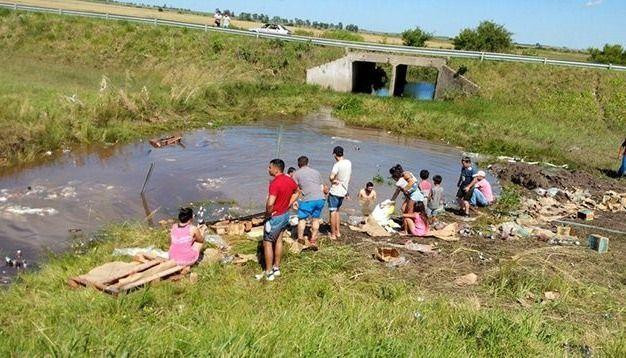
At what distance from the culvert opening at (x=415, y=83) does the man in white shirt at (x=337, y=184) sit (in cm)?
2798

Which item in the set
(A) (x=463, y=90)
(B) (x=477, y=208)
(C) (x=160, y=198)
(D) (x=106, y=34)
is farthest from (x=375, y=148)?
(D) (x=106, y=34)

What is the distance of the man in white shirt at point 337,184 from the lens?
9.87 m

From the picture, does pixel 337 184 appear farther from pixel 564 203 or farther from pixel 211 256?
pixel 564 203

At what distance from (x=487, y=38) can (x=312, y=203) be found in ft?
141

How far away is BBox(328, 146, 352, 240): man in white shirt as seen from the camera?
9.87m

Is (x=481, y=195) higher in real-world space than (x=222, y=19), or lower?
lower

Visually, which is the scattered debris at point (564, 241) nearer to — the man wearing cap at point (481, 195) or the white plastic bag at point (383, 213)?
the man wearing cap at point (481, 195)

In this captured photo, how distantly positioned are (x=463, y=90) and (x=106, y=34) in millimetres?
21246

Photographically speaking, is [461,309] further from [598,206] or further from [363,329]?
[598,206]

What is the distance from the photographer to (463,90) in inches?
1177

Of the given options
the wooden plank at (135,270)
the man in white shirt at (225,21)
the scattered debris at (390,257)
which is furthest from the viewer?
the man in white shirt at (225,21)

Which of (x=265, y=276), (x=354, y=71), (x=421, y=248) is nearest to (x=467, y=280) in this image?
(x=421, y=248)

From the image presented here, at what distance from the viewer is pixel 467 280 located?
851cm

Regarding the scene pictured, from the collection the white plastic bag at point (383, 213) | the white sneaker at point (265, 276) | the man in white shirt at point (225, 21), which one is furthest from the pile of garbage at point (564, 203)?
the man in white shirt at point (225, 21)
